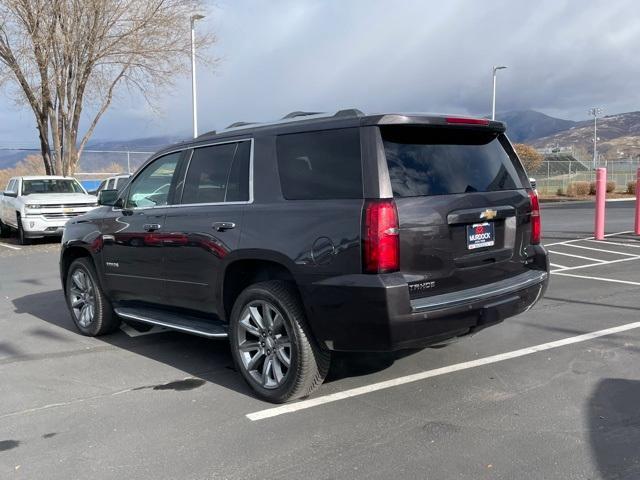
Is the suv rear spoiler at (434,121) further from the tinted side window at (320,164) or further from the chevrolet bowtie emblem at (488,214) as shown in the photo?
the chevrolet bowtie emblem at (488,214)

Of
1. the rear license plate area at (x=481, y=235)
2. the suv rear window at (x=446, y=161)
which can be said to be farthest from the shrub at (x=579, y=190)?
the rear license plate area at (x=481, y=235)

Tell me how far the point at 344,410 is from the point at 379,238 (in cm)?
127

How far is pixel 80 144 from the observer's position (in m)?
21.2

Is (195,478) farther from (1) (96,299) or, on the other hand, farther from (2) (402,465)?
(1) (96,299)

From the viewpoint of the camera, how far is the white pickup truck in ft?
47.4

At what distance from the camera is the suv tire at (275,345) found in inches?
163

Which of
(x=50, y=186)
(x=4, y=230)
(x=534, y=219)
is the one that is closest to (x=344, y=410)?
(x=534, y=219)

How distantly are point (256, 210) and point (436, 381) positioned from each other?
1.89 meters

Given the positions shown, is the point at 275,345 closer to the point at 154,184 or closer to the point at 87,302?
the point at 154,184

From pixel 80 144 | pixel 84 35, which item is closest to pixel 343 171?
pixel 84 35

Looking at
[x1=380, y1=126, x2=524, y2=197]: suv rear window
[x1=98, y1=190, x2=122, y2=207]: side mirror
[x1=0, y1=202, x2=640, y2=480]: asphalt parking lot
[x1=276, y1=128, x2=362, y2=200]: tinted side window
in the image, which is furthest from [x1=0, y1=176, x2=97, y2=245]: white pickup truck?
[x1=380, y1=126, x2=524, y2=197]: suv rear window

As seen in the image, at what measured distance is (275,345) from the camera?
171 inches

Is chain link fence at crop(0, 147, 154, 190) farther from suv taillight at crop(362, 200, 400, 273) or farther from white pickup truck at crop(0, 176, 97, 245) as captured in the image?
suv taillight at crop(362, 200, 400, 273)

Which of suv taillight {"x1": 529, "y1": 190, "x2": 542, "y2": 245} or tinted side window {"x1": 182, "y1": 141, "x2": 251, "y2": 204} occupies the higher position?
tinted side window {"x1": 182, "y1": 141, "x2": 251, "y2": 204}
